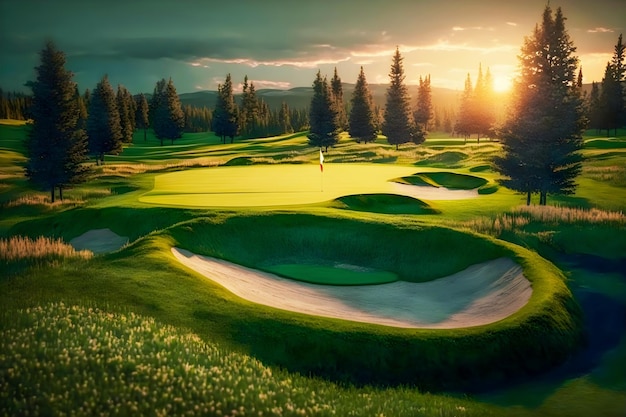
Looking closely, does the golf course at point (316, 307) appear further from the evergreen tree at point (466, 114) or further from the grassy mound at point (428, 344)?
the evergreen tree at point (466, 114)

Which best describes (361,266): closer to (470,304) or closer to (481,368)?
(470,304)

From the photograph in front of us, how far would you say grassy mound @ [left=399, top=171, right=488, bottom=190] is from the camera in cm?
3781

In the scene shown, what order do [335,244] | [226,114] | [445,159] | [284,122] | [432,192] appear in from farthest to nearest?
[284,122] < [226,114] < [445,159] < [432,192] < [335,244]

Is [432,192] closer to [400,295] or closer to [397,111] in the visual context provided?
[400,295]

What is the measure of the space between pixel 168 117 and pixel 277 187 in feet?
273

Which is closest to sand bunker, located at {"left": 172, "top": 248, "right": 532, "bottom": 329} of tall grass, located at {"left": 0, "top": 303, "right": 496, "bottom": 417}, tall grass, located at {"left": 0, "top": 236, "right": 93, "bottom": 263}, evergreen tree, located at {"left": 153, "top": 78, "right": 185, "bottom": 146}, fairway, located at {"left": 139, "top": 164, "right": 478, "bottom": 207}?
tall grass, located at {"left": 0, "top": 236, "right": 93, "bottom": 263}

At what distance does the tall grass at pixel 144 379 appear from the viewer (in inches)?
331

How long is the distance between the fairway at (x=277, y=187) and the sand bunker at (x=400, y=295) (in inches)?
304

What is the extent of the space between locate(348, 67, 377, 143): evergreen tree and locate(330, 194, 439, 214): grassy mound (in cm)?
6261

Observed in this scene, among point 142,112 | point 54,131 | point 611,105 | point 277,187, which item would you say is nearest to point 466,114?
point 611,105

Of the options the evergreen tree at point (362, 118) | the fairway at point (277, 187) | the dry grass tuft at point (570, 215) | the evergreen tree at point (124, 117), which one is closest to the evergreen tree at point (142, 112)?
the evergreen tree at point (124, 117)

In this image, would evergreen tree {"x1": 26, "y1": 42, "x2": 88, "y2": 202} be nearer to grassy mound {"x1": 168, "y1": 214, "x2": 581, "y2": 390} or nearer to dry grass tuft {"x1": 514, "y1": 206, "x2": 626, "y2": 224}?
grassy mound {"x1": 168, "y1": 214, "x2": 581, "y2": 390}

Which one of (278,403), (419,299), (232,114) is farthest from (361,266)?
(232,114)

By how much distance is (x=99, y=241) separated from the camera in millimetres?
24203
